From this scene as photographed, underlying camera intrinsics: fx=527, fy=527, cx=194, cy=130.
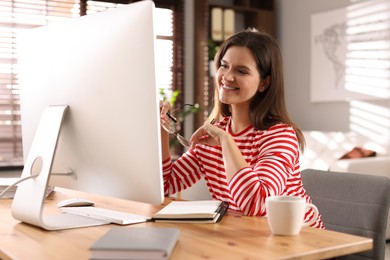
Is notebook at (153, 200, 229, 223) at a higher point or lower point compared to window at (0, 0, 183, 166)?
lower

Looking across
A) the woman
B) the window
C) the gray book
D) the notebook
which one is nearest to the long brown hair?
the woman

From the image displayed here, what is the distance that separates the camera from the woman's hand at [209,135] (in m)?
1.44

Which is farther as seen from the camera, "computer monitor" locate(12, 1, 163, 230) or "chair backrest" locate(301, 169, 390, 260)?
"chair backrest" locate(301, 169, 390, 260)

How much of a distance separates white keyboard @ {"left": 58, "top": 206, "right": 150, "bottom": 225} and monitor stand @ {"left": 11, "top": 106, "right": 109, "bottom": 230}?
21 mm

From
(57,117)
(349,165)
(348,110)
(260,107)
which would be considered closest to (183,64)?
(348,110)

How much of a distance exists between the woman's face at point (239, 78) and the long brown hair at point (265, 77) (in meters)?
0.02

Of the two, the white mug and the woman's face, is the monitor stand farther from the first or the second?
the woman's face

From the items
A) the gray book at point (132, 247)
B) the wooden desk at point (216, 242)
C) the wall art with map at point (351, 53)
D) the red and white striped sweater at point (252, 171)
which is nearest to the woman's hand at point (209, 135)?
the red and white striped sweater at point (252, 171)

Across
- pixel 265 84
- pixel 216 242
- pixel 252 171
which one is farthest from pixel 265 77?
pixel 216 242

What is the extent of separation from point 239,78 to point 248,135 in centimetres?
18

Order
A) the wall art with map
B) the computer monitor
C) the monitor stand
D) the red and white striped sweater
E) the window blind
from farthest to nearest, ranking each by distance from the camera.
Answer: the wall art with map
the window blind
the red and white striped sweater
the monitor stand
the computer monitor

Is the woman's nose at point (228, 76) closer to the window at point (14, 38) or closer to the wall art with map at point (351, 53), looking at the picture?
the window at point (14, 38)

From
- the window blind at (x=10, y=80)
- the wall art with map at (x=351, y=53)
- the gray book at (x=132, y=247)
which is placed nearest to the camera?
the gray book at (x=132, y=247)

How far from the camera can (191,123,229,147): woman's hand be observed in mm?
1436
